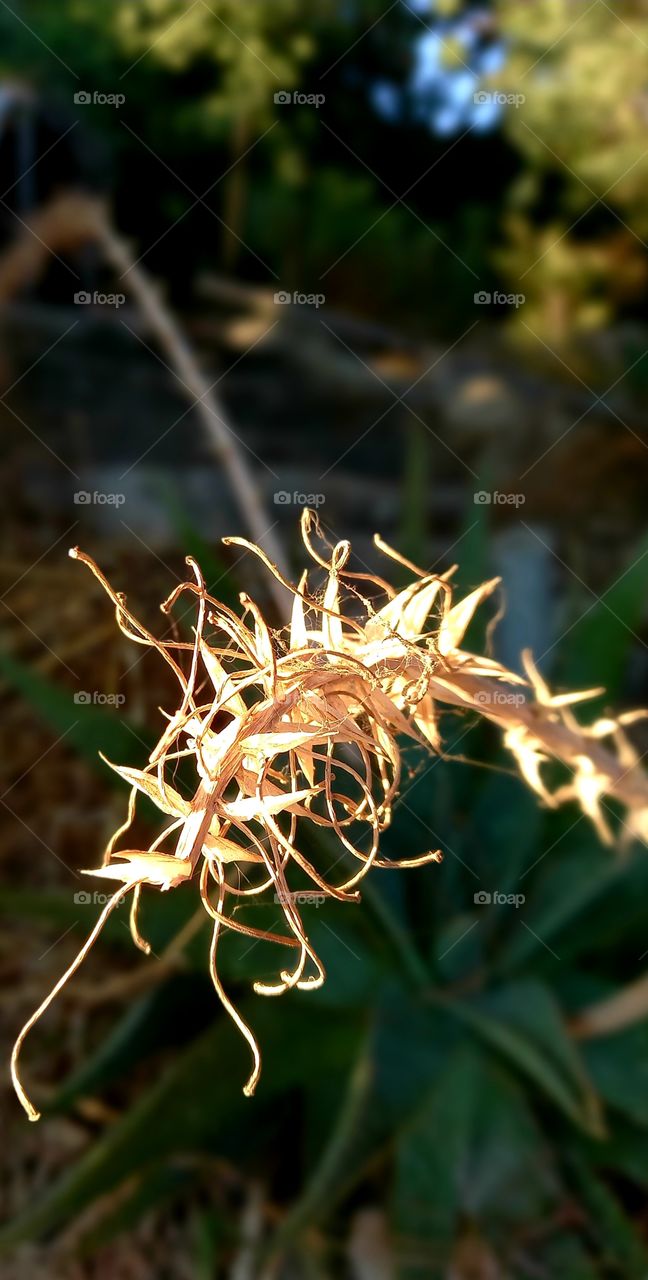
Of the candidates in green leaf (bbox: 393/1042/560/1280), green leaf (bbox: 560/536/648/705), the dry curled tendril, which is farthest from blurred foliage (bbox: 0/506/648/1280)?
the dry curled tendril

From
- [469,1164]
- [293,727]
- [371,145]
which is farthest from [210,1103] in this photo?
[371,145]

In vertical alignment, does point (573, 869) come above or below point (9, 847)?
above

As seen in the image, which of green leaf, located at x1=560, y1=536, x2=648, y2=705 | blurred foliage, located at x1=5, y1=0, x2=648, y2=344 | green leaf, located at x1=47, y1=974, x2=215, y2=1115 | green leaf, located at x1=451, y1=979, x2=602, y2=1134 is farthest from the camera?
blurred foliage, located at x1=5, y1=0, x2=648, y2=344

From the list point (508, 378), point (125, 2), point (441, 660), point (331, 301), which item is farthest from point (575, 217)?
point (441, 660)

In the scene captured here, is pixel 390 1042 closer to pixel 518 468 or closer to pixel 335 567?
pixel 335 567

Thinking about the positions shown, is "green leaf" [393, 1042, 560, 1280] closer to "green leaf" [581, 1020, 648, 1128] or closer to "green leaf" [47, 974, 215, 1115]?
"green leaf" [581, 1020, 648, 1128]

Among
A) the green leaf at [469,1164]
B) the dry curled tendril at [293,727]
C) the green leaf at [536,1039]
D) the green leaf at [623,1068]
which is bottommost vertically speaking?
the green leaf at [469,1164]

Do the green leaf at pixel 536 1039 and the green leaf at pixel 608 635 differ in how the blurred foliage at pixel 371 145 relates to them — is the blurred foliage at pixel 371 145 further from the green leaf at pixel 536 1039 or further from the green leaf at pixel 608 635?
the green leaf at pixel 536 1039

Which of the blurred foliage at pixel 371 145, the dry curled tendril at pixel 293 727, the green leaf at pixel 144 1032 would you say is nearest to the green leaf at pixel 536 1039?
the green leaf at pixel 144 1032
